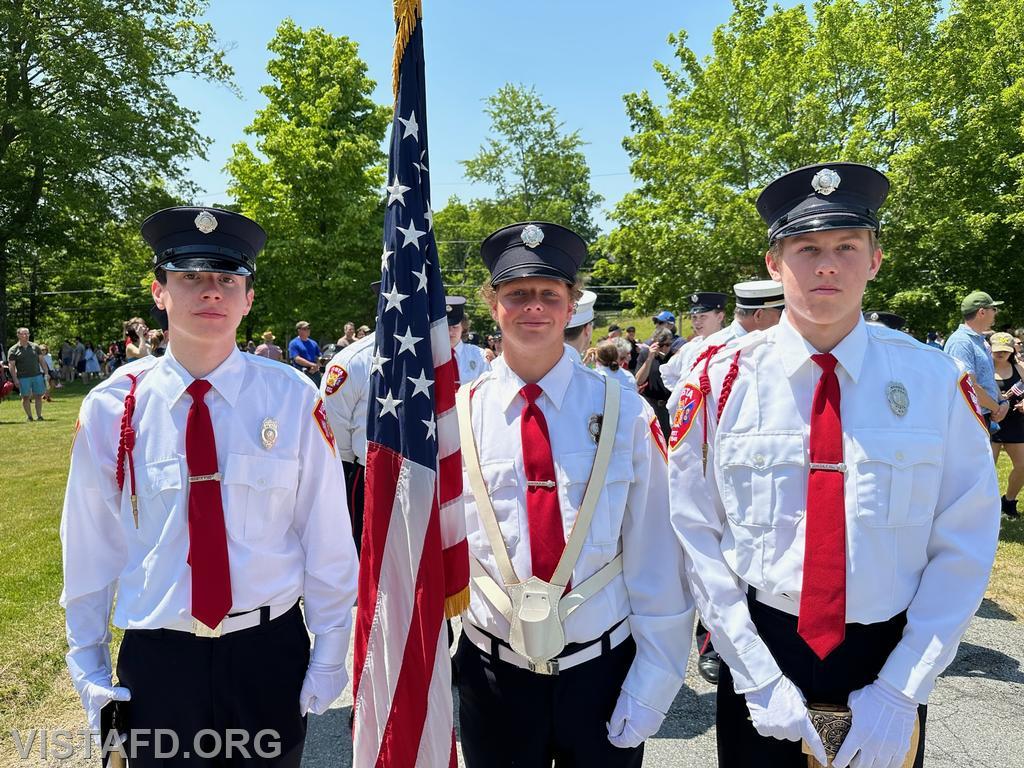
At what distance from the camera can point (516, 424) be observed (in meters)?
2.41

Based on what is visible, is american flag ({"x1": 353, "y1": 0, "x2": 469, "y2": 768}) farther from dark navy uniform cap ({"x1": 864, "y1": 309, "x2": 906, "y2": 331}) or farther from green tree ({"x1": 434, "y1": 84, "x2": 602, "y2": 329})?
green tree ({"x1": 434, "y1": 84, "x2": 602, "y2": 329})

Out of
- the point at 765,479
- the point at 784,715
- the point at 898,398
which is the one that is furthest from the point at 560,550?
the point at 898,398

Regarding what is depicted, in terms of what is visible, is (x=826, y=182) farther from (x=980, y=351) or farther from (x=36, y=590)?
(x=980, y=351)

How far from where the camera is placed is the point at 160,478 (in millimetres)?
2271

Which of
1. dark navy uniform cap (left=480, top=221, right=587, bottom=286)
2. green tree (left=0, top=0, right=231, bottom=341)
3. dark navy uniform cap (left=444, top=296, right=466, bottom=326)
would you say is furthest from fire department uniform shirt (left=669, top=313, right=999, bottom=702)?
green tree (left=0, top=0, right=231, bottom=341)

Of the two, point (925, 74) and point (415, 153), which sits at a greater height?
point (925, 74)

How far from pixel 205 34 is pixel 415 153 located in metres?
33.6

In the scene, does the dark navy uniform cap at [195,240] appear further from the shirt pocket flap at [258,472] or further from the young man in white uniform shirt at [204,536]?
the shirt pocket flap at [258,472]

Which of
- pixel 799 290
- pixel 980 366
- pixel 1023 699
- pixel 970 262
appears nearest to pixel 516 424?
pixel 799 290

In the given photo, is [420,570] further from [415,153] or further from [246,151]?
[246,151]

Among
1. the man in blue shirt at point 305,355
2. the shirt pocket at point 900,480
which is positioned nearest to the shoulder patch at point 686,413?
the shirt pocket at point 900,480

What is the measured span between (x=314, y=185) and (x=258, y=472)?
2678 centimetres

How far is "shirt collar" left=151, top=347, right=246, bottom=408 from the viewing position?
93.9 inches

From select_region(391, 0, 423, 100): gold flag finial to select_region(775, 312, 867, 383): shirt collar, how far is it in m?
1.58
